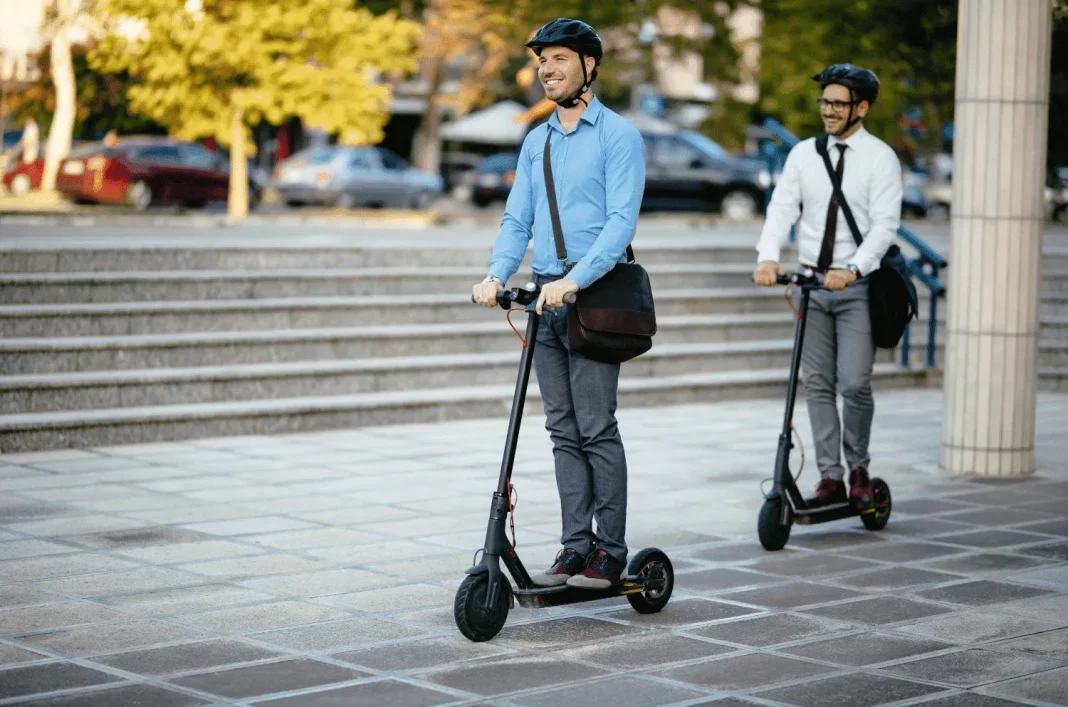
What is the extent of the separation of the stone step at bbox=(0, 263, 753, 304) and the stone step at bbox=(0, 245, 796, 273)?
3.7 inches

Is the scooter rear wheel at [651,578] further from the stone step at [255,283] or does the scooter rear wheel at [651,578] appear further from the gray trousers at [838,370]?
the stone step at [255,283]

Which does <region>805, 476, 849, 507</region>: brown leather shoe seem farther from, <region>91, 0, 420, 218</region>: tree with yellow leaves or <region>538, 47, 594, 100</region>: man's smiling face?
<region>91, 0, 420, 218</region>: tree with yellow leaves

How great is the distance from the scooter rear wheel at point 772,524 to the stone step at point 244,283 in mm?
5749

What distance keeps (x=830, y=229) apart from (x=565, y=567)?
2376 mm

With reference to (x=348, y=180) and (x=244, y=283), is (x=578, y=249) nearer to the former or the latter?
(x=244, y=283)

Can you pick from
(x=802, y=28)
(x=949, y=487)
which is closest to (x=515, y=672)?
(x=949, y=487)

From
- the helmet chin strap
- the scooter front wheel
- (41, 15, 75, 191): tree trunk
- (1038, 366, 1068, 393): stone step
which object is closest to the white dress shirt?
the helmet chin strap

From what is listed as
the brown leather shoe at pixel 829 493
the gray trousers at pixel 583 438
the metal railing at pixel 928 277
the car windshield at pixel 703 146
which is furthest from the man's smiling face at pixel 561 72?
the car windshield at pixel 703 146

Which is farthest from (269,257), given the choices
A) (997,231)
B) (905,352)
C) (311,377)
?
(997,231)

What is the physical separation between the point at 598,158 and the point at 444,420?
Result: 18.6 feet

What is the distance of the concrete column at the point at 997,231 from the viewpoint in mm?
9109

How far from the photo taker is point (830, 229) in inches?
293

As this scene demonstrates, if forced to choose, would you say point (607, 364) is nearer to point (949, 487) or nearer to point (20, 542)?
point (20, 542)

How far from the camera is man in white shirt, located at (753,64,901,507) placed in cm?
737
